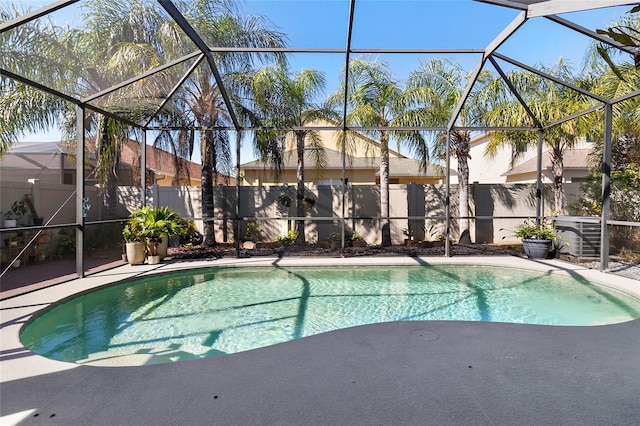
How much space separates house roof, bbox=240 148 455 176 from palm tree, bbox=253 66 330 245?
2.28m

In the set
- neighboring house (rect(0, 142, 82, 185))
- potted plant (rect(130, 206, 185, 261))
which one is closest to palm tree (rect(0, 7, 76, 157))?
neighboring house (rect(0, 142, 82, 185))

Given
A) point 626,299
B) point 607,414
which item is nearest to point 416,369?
point 607,414

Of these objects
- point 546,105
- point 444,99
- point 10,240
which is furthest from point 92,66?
point 546,105

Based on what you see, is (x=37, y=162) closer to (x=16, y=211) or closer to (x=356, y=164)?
(x=16, y=211)

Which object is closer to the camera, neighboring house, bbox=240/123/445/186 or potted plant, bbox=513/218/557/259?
potted plant, bbox=513/218/557/259

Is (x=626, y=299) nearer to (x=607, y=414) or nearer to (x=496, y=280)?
(x=496, y=280)

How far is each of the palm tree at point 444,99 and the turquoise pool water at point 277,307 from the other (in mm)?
2675

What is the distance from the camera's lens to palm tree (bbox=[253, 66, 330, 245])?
867cm

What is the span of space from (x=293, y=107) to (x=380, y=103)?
92.8 inches

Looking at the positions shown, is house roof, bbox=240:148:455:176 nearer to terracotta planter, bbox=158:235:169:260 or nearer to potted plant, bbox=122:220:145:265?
terracotta planter, bbox=158:235:169:260

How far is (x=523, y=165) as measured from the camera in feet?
51.8

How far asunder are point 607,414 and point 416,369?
46.5 inches

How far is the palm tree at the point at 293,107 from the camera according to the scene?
28.5ft

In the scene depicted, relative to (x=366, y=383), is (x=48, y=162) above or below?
above
